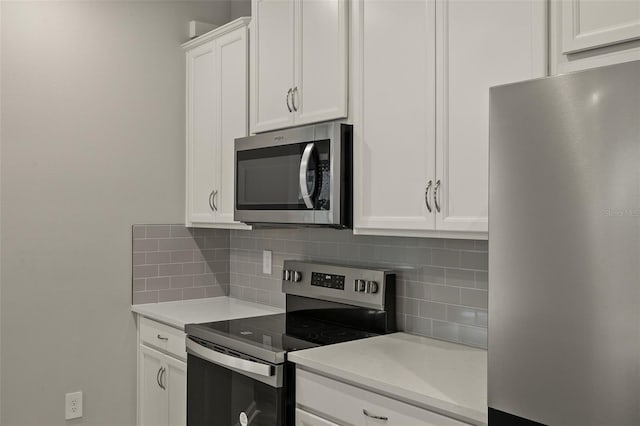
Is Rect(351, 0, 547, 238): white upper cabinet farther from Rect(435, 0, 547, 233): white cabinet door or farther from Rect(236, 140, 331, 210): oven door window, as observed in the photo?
Rect(236, 140, 331, 210): oven door window

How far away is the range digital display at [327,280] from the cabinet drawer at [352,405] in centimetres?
61

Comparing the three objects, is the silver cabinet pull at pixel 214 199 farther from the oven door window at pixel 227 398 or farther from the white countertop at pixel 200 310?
the oven door window at pixel 227 398

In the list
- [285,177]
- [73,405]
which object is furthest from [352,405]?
[73,405]

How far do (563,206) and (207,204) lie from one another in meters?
2.32

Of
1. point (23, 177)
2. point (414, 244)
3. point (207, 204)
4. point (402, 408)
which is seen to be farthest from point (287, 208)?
point (23, 177)

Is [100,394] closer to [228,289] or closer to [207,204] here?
[228,289]

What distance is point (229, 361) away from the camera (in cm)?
238

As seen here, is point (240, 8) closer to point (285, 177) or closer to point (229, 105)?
point (229, 105)

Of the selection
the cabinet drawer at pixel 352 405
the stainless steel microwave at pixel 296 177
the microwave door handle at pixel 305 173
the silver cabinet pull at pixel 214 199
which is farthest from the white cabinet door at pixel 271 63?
the cabinet drawer at pixel 352 405

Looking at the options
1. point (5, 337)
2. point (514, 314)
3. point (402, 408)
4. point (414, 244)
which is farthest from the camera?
point (5, 337)

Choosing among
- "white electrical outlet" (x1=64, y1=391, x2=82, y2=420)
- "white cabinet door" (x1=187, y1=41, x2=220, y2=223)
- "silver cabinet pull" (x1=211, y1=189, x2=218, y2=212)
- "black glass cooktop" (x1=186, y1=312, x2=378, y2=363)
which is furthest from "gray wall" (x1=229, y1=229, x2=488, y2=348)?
"white electrical outlet" (x1=64, y1=391, x2=82, y2=420)

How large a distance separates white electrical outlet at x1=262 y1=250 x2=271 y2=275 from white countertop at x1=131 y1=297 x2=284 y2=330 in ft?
0.63

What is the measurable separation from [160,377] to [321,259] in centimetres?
100

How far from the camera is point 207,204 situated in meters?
3.27
